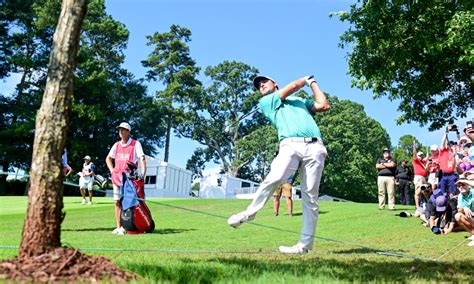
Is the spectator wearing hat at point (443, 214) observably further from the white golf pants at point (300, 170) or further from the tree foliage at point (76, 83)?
the tree foliage at point (76, 83)

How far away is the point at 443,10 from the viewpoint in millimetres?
18172

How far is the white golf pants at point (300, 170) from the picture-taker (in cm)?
658

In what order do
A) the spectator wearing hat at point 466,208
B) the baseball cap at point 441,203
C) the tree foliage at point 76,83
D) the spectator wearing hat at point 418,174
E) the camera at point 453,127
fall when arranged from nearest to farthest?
1. the spectator wearing hat at point 466,208
2. the baseball cap at point 441,203
3. the camera at point 453,127
4. the spectator wearing hat at point 418,174
5. the tree foliage at point 76,83

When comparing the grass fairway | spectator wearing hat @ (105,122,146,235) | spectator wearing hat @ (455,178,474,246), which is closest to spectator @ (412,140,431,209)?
the grass fairway

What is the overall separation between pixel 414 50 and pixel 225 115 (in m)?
55.7

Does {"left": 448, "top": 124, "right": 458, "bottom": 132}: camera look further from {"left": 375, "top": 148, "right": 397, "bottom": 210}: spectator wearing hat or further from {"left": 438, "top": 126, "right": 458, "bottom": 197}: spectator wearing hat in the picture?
{"left": 375, "top": 148, "right": 397, "bottom": 210}: spectator wearing hat

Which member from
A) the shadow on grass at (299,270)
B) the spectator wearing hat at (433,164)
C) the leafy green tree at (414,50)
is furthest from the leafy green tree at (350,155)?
the shadow on grass at (299,270)

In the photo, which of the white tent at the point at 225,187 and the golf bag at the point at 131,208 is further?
the white tent at the point at 225,187

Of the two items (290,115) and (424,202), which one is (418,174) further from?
(290,115)

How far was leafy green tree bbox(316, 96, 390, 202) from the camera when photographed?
62250 mm

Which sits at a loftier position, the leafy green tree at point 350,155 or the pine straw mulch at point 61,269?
the leafy green tree at point 350,155

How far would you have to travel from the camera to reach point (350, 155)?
62.7 meters

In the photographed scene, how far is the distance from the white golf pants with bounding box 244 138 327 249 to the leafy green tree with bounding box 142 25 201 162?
58.9m

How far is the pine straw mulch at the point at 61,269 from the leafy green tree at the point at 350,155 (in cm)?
5959
